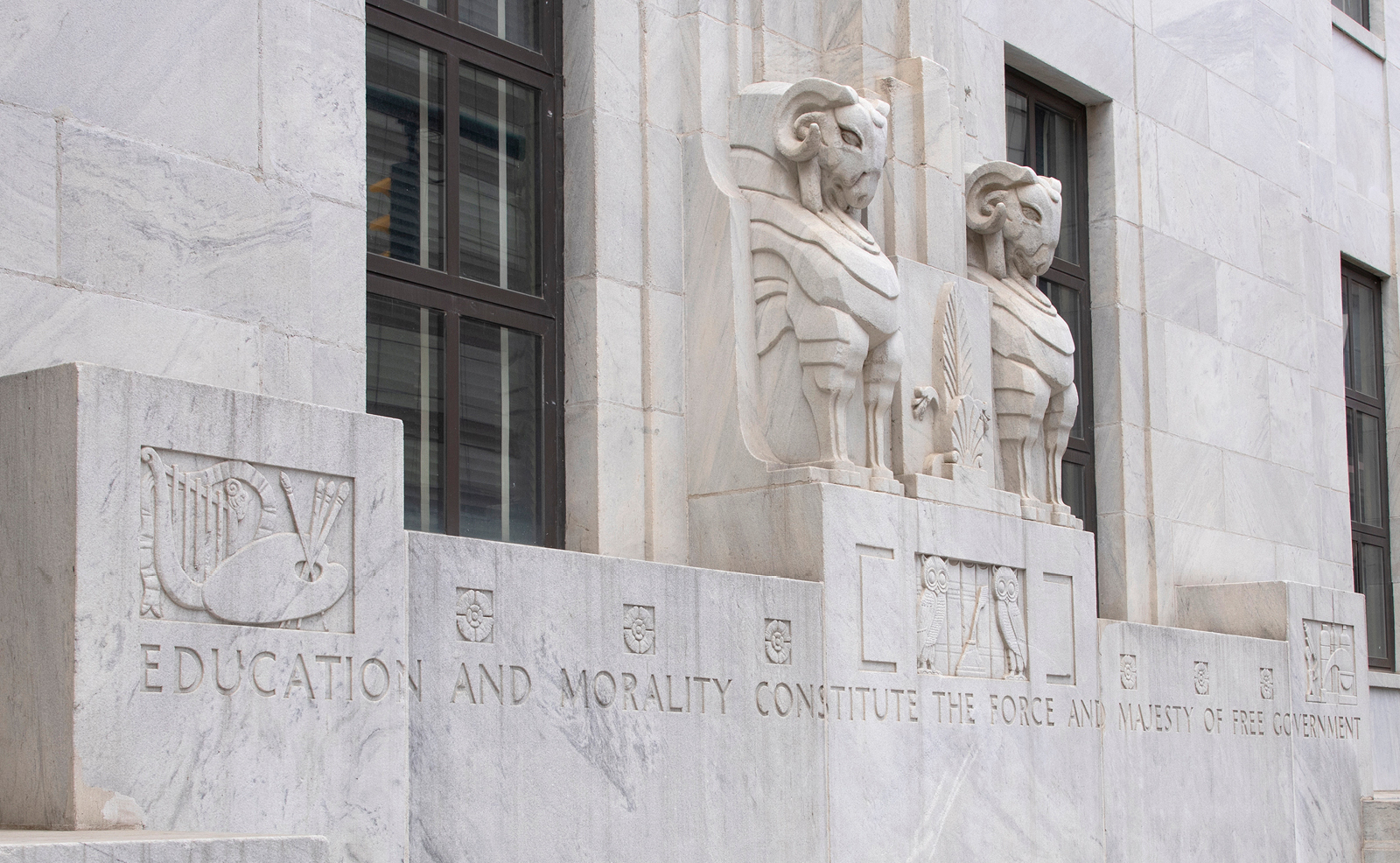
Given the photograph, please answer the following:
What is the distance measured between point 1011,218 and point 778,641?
15.3ft

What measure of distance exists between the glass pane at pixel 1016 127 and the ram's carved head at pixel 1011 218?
5.61 feet

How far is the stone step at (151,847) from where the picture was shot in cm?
541

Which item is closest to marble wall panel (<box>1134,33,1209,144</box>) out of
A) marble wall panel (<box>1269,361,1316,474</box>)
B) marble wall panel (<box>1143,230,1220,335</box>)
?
marble wall panel (<box>1143,230,1220,335</box>)

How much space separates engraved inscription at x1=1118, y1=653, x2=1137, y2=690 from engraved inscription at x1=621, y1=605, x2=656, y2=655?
202 inches

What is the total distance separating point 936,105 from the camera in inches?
492

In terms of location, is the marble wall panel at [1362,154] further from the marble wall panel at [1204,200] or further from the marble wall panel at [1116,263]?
the marble wall panel at [1116,263]

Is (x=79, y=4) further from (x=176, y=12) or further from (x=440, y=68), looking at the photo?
(x=440, y=68)

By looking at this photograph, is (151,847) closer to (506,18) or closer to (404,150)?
(404,150)

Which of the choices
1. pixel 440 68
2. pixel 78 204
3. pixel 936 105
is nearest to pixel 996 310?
pixel 936 105

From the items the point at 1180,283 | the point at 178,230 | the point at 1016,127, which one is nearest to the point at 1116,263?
the point at 1180,283

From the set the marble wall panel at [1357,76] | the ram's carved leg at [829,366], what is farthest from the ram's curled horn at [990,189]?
the marble wall panel at [1357,76]

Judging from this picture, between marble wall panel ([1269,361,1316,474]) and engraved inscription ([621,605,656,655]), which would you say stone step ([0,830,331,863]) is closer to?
engraved inscription ([621,605,656,655])

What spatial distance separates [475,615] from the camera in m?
8.26

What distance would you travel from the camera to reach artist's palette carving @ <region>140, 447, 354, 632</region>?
6.70m
